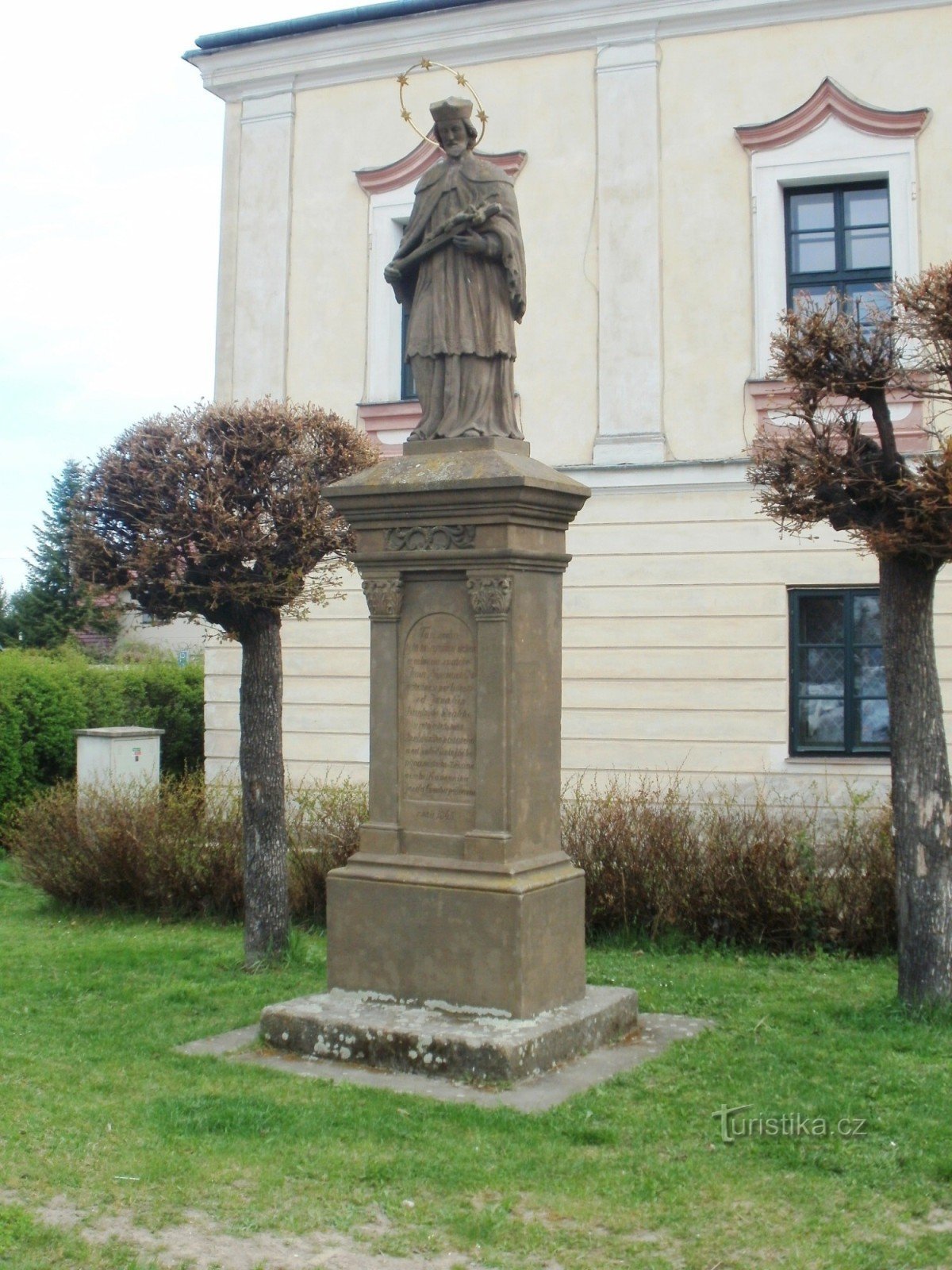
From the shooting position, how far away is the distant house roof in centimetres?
1488

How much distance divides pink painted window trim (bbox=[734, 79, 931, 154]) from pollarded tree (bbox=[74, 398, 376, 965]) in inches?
272

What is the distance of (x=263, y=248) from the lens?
15891 mm

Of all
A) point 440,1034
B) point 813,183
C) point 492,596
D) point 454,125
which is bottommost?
point 440,1034

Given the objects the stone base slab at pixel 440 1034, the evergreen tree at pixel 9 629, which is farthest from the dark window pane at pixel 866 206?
the evergreen tree at pixel 9 629

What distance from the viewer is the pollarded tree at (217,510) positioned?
855 cm

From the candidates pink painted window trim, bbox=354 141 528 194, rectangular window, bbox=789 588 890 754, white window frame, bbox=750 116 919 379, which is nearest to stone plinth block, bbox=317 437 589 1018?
rectangular window, bbox=789 588 890 754

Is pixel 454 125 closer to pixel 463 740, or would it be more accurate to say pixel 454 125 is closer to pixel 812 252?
pixel 463 740

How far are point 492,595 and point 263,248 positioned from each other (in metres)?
10.3

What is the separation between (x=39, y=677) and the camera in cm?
1670

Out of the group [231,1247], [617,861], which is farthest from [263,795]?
[231,1247]

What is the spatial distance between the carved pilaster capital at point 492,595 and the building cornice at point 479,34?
945 centimetres

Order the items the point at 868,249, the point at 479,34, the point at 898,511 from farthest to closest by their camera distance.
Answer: the point at 479,34
the point at 868,249
the point at 898,511

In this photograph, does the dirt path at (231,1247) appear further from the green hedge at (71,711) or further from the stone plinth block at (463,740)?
the green hedge at (71,711)

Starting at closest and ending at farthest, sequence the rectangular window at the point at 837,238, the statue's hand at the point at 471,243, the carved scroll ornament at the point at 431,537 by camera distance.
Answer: the carved scroll ornament at the point at 431,537
the statue's hand at the point at 471,243
the rectangular window at the point at 837,238
